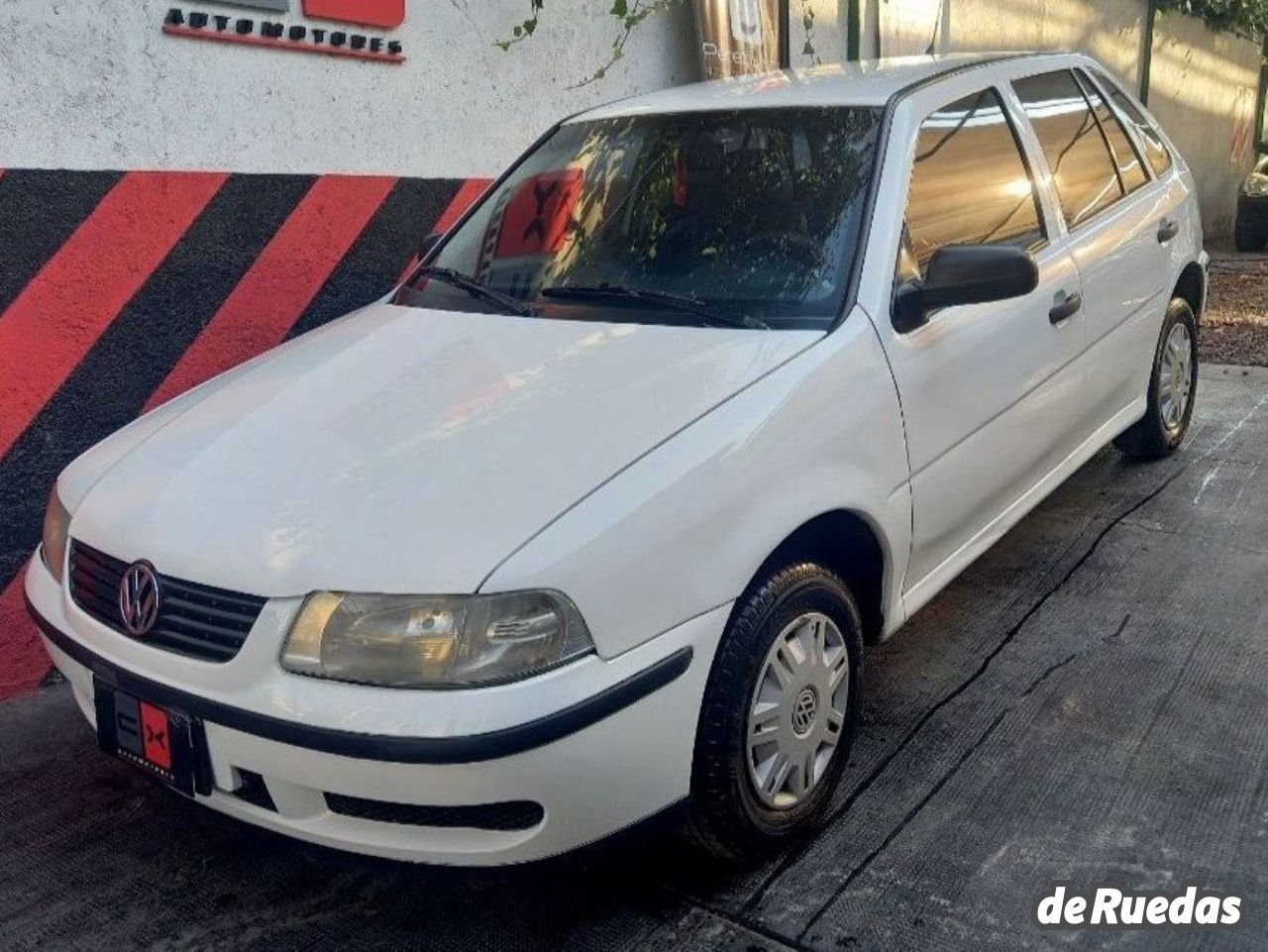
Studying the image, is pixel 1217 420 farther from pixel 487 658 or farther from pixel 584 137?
pixel 487 658

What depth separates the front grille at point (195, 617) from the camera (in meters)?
2.23

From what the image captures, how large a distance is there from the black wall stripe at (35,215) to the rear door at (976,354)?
2.52 m

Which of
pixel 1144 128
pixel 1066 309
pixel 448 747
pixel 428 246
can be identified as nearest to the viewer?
pixel 448 747

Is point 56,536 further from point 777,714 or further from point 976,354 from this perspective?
point 976,354

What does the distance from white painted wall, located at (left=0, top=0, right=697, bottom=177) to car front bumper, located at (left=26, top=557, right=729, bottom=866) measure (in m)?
2.14

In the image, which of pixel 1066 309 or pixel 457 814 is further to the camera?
pixel 1066 309

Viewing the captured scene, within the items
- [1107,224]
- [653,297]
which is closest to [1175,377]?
[1107,224]

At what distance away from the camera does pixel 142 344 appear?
4.03 m

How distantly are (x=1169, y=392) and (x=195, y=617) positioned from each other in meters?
4.09

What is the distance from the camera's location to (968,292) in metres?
2.86

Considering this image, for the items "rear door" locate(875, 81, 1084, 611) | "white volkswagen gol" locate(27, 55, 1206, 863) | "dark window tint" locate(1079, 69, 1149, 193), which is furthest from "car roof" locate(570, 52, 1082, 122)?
"dark window tint" locate(1079, 69, 1149, 193)

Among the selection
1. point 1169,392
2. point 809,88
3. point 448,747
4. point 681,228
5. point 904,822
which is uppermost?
point 809,88

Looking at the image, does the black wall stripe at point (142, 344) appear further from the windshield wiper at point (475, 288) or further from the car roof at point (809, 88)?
the car roof at point (809, 88)

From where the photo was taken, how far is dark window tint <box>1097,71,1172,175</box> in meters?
4.57
